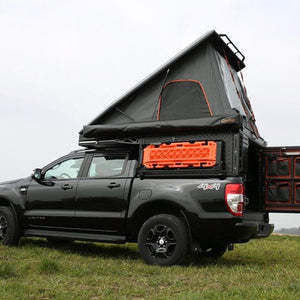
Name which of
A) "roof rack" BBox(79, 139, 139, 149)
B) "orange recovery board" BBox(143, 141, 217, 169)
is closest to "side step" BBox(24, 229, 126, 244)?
Answer: "orange recovery board" BBox(143, 141, 217, 169)

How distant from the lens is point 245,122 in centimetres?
718

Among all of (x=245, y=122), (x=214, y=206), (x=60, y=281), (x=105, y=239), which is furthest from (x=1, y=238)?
(x=245, y=122)

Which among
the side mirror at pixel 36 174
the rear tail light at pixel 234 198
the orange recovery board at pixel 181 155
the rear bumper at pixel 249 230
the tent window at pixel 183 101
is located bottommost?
the rear bumper at pixel 249 230

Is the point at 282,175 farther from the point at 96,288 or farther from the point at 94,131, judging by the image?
the point at 96,288

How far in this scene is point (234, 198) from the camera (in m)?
6.34

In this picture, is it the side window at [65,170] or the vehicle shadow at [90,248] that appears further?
the side window at [65,170]

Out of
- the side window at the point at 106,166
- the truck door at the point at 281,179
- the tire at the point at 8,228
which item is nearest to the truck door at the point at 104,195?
the side window at the point at 106,166

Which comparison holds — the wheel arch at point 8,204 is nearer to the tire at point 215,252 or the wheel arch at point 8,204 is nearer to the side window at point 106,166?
the side window at point 106,166

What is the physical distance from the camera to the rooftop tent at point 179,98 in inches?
281

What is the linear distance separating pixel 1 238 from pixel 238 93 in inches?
191

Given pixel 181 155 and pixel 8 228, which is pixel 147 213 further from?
pixel 8 228

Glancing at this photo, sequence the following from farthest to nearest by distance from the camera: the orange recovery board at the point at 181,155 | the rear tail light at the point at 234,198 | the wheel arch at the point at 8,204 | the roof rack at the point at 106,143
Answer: the wheel arch at the point at 8,204 → the roof rack at the point at 106,143 → the orange recovery board at the point at 181,155 → the rear tail light at the point at 234,198

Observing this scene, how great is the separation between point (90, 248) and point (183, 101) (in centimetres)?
321

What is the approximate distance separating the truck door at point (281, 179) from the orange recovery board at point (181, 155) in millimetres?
1273
